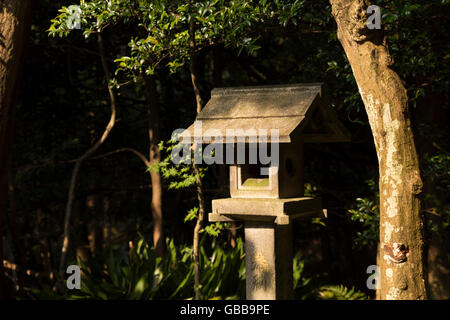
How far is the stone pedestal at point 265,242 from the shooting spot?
525 centimetres

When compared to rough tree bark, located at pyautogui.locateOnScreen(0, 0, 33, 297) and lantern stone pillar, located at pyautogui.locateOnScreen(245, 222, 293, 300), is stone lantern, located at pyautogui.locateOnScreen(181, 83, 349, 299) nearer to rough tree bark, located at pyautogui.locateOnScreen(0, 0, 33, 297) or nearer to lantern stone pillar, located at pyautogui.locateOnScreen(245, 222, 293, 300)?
lantern stone pillar, located at pyautogui.locateOnScreen(245, 222, 293, 300)

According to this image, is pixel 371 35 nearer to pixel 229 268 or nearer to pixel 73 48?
pixel 229 268

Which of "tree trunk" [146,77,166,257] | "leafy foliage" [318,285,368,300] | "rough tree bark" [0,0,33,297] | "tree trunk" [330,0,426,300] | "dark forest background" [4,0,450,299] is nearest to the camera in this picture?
"tree trunk" [330,0,426,300]

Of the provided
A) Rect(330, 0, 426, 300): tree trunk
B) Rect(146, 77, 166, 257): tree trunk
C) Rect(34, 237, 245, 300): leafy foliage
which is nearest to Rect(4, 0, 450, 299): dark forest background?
Rect(34, 237, 245, 300): leafy foliage

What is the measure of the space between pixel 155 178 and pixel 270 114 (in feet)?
11.1

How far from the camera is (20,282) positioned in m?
8.45

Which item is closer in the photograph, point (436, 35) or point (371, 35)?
point (371, 35)

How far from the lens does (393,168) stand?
4121 millimetres

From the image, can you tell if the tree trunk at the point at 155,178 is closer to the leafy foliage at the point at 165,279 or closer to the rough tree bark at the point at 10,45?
the leafy foliage at the point at 165,279

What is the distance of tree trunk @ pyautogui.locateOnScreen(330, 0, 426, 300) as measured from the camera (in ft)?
13.4

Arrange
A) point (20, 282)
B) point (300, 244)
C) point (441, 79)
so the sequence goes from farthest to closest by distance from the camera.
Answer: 1. point (300, 244)
2. point (20, 282)
3. point (441, 79)

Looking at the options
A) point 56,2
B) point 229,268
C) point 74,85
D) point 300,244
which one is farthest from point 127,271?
point 300,244

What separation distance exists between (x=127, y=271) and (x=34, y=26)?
4569 millimetres

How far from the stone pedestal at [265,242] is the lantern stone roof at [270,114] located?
2.18 feet
